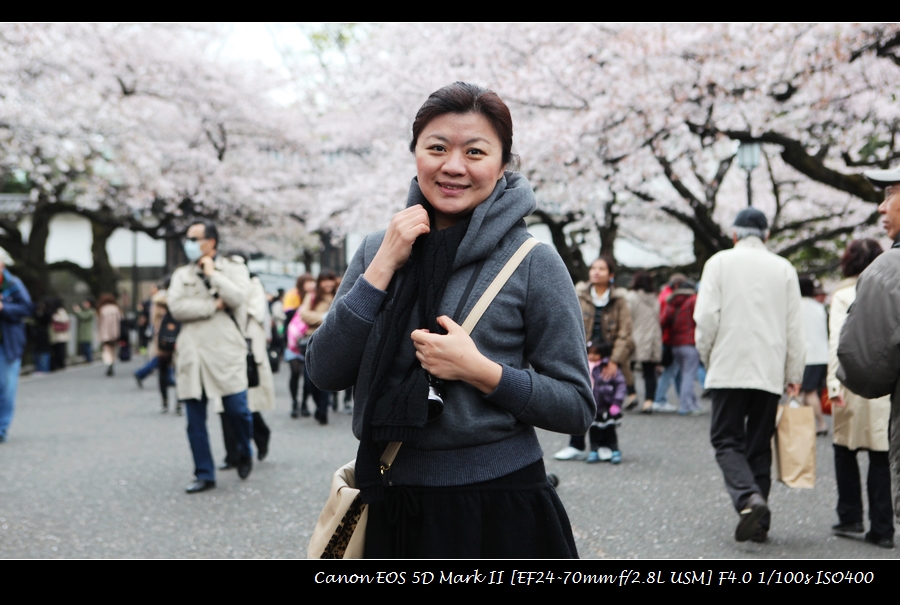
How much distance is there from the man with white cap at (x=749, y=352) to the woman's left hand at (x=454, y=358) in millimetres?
3564

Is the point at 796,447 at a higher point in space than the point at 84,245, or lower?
lower

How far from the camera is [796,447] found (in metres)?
5.05

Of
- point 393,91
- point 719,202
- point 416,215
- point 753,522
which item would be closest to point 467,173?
point 416,215

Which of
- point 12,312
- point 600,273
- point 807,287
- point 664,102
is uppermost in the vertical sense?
point 664,102

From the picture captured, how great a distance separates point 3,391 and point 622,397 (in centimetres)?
651

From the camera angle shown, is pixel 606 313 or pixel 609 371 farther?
pixel 606 313

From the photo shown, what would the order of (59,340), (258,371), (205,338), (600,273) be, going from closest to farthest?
(205,338)
(258,371)
(600,273)
(59,340)

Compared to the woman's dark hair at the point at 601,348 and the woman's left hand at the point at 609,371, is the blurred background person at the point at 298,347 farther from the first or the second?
the woman's left hand at the point at 609,371

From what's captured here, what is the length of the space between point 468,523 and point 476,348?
1.34 feet

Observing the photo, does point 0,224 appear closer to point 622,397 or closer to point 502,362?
point 622,397

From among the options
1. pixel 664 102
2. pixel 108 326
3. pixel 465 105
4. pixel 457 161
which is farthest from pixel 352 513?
pixel 108 326

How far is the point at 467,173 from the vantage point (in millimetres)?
1986

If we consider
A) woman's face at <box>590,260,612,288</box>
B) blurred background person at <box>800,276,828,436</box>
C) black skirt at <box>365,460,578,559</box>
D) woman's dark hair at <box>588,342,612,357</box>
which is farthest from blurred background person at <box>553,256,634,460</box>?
black skirt at <box>365,460,578,559</box>

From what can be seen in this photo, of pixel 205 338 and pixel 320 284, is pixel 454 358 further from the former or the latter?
pixel 320 284
